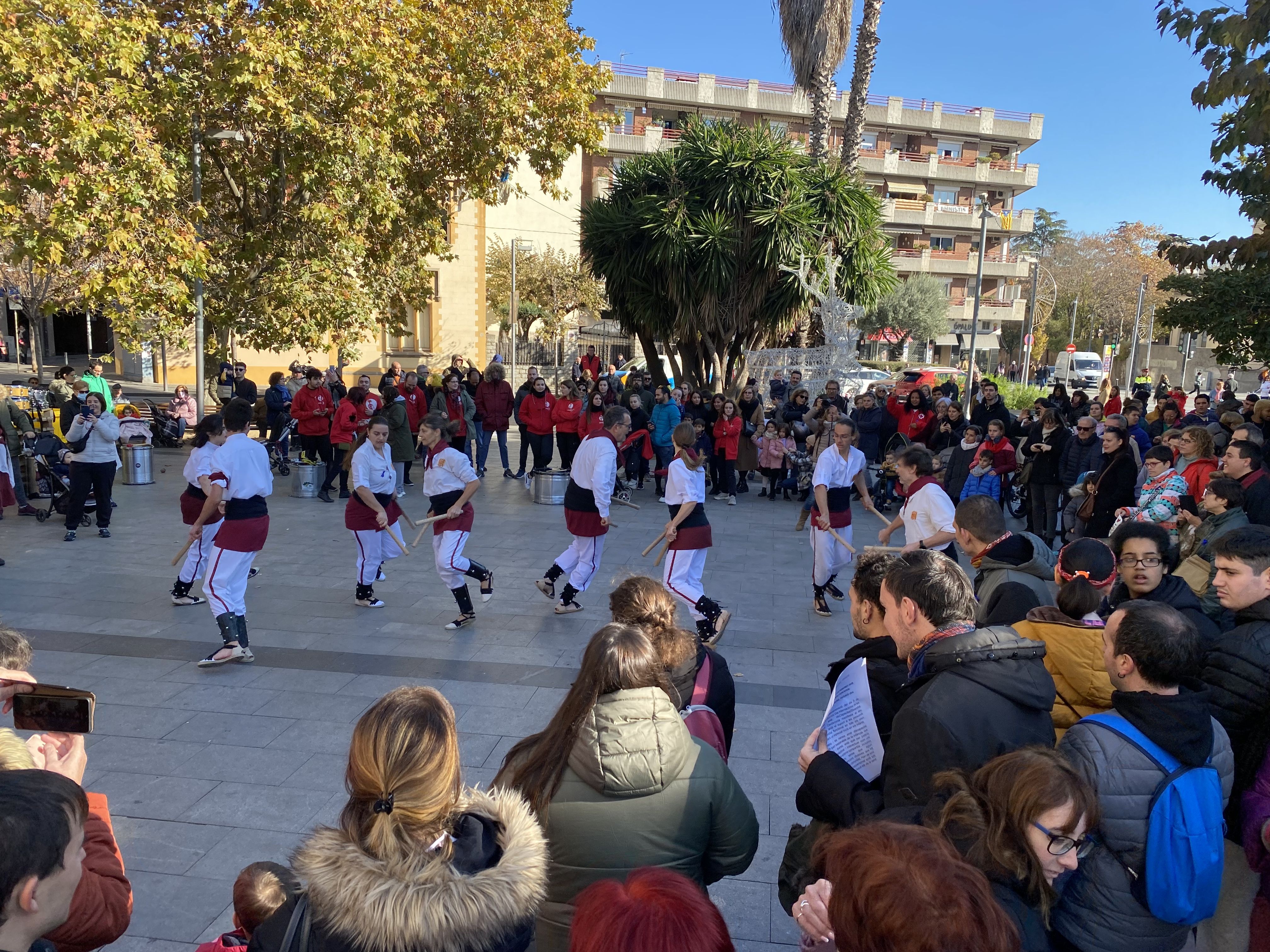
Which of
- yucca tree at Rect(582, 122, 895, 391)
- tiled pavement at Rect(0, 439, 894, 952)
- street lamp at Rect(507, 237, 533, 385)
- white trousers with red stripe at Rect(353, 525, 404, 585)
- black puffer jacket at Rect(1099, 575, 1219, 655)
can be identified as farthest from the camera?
street lamp at Rect(507, 237, 533, 385)

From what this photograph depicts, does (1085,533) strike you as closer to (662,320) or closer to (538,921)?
(538,921)

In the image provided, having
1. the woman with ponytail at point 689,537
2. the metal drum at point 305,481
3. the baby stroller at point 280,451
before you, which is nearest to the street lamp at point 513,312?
the baby stroller at point 280,451

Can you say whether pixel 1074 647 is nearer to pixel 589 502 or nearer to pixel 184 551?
pixel 589 502

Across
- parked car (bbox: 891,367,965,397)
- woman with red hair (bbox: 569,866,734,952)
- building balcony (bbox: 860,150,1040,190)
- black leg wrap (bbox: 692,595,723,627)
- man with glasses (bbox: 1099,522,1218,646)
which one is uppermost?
building balcony (bbox: 860,150,1040,190)

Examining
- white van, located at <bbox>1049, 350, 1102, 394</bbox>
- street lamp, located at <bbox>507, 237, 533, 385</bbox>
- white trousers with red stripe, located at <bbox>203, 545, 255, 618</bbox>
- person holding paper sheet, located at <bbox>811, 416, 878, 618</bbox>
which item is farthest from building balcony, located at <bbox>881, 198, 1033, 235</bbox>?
white trousers with red stripe, located at <bbox>203, 545, 255, 618</bbox>

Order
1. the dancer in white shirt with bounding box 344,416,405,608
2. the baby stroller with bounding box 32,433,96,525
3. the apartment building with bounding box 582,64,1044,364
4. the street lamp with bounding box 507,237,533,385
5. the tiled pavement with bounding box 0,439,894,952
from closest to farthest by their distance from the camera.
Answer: the tiled pavement with bounding box 0,439,894,952, the dancer in white shirt with bounding box 344,416,405,608, the baby stroller with bounding box 32,433,96,525, the street lamp with bounding box 507,237,533,385, the apartment building with bounding box 582,64,1044,364

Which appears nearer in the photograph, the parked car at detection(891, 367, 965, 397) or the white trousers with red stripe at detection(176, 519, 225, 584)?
the white trousers with red stripe at detection(176, 519, 225, 584)

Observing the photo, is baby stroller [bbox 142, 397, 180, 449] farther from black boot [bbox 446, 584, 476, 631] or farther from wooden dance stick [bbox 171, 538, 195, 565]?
black boot [bbox 446, 584, 476, 631]

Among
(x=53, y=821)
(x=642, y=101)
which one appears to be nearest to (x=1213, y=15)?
(x=53, y=821)

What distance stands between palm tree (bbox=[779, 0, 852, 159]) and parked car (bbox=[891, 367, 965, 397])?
5.84m

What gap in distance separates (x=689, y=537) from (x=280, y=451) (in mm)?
10544

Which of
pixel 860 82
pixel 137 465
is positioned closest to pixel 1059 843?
pixel 137 465

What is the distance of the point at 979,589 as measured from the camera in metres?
3.97

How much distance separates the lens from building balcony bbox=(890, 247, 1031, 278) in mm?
47281
